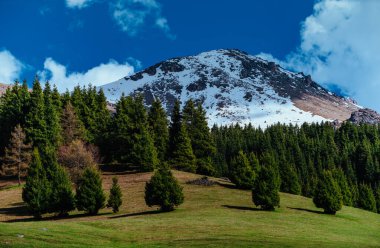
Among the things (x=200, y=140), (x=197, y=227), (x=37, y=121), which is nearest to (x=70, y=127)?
(x=37, y=121)

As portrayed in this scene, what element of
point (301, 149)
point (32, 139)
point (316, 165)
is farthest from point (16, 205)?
point (301, 149)

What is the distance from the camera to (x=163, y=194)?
46.7m

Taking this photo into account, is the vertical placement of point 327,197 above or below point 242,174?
below

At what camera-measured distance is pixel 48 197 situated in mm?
47281

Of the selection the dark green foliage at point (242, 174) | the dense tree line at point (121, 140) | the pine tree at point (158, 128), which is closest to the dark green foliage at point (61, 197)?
the dense tree line at point (121, 140)

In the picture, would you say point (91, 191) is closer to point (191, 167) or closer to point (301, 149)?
point (191, 167)

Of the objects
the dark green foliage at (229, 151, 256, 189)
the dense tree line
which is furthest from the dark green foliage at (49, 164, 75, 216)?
the dark green foliage at (229, 151, 256, 189)

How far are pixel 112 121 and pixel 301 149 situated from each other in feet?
303

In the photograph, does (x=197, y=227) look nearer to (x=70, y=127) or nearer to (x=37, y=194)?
(x=37, y=194)

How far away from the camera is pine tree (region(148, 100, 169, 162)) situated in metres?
82.6

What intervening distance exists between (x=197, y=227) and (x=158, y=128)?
51187mm

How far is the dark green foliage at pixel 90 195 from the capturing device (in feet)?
152

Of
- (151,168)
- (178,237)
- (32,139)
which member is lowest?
(178,237)

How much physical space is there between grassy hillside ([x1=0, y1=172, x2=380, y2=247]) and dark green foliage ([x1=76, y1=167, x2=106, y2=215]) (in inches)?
A: 48.0
